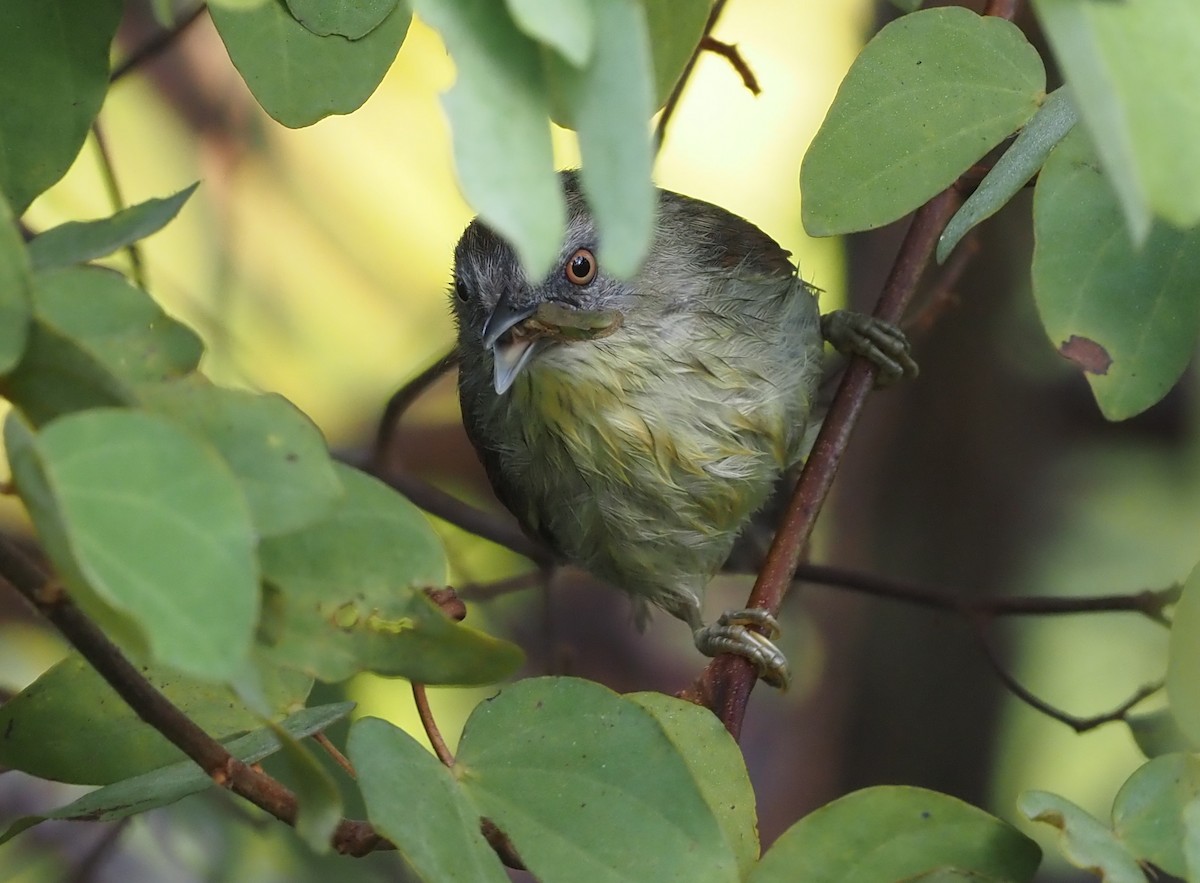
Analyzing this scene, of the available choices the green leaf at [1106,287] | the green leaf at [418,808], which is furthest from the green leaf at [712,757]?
the green leaf at [1106,287]

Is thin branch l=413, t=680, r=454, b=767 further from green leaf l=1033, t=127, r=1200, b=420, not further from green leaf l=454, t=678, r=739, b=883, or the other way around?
green leaf l=1033, t=127, r=1200, b=420

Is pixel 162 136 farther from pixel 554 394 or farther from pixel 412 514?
pixel 412 514

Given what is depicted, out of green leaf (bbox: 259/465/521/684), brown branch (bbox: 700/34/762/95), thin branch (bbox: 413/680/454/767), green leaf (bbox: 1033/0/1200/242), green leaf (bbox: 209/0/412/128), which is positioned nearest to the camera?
green leaf (bbox: 1033/0/1200/242)

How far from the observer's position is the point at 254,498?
0.83 m

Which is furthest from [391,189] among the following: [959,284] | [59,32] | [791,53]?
[59,32]

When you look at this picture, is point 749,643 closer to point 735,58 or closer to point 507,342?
point 507,342

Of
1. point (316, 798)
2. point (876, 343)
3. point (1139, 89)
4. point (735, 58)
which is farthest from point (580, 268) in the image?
point (1139, 89)

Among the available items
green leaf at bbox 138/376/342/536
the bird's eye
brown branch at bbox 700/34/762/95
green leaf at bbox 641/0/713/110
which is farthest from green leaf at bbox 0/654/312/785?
brown branch at bbox 700/34/762/95

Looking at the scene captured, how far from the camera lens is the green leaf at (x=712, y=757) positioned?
125 cm

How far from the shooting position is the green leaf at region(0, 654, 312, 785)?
120 centimetres

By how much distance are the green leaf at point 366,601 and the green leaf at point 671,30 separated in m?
0.44

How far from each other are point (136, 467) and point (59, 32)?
0.71m

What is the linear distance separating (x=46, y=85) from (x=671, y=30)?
1.96ft

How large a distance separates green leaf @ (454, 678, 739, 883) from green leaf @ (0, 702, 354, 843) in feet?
0.45
